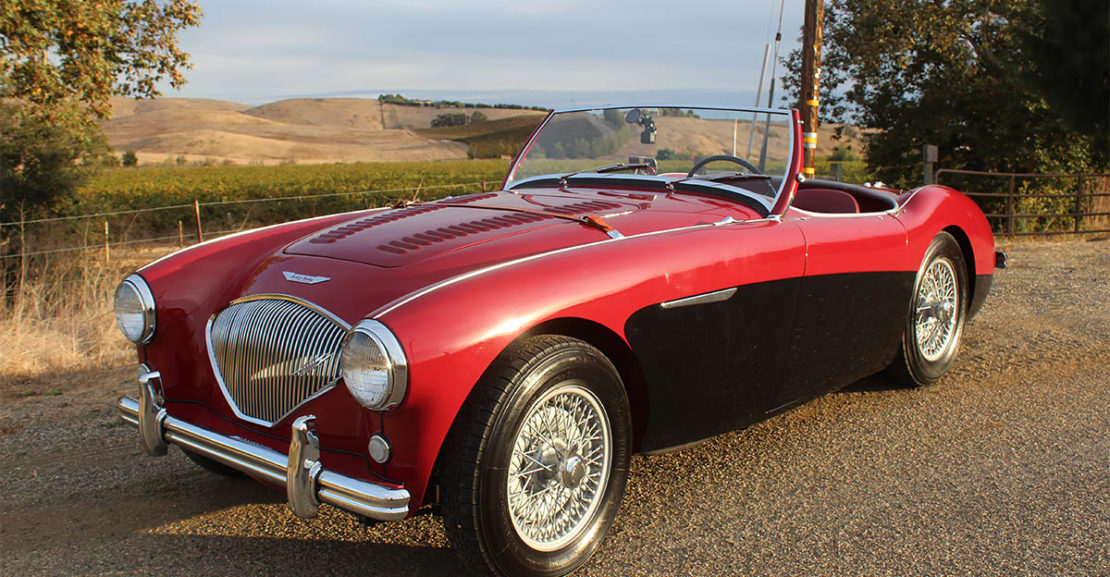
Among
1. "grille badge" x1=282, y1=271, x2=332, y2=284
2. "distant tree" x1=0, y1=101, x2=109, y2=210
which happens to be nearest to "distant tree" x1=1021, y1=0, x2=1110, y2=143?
"grille badge" x1=282, y1=271, x2=332, y2=284

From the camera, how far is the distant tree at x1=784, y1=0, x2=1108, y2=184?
16.2 meters

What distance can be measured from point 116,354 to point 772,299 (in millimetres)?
4819

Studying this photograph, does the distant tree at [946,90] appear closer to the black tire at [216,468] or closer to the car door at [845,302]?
the car door at [845,302]

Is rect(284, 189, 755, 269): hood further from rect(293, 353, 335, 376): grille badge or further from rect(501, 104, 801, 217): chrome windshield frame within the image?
rect(293, 353, 335, 376): grille badge

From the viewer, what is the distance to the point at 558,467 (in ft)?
8.75

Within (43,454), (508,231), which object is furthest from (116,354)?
(508,231)

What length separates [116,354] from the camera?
6004 millimetres

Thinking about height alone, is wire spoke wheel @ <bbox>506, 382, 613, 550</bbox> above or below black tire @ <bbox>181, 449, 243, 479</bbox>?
above

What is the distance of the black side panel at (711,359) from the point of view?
2926 millimetres

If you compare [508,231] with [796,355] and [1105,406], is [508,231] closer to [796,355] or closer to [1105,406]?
[796,355]

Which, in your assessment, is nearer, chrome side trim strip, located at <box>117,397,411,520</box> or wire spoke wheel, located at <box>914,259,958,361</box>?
chrome side trim strip, located at <box>117,397,411,520</box>

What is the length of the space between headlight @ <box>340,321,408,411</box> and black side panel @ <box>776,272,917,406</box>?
1.78 m

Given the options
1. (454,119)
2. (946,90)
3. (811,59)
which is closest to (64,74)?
(454,119)

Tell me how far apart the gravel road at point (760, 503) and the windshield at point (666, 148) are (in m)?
1.20
